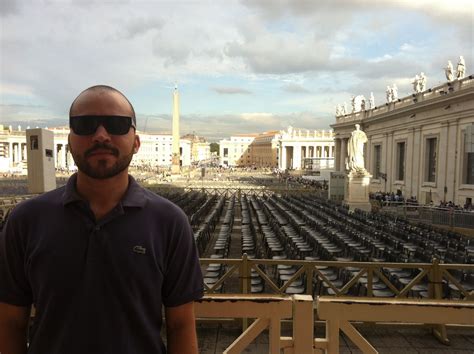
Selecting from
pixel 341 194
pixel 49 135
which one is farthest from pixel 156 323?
pixel 341 194

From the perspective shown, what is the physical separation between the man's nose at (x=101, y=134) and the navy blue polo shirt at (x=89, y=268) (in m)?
0.27

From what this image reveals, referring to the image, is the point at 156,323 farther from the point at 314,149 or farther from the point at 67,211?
the point at 314,149

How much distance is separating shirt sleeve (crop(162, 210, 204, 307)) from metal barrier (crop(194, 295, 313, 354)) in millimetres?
912

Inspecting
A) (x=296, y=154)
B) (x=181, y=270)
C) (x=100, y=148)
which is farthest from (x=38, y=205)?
(x=296, y=154)

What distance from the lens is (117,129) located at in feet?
5.49

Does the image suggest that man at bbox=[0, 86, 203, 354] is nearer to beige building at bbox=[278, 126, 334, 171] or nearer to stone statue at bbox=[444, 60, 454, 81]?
stone statue at bbox=[444, 60, 454, 81]

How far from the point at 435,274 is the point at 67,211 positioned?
5871 mm

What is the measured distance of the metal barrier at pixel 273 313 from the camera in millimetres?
2555

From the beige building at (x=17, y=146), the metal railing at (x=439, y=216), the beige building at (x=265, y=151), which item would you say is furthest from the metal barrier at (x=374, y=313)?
the beige building at (x=265, y=151)

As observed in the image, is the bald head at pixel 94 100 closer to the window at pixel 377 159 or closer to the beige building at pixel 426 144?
the beige building at pixel 426 144

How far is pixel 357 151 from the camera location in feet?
78.4

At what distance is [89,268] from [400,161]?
136ft

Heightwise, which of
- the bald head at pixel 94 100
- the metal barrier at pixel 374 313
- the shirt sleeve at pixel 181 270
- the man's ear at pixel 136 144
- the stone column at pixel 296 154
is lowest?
the metal barrier at pixel 374 313

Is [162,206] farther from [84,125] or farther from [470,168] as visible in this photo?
[470,168]
